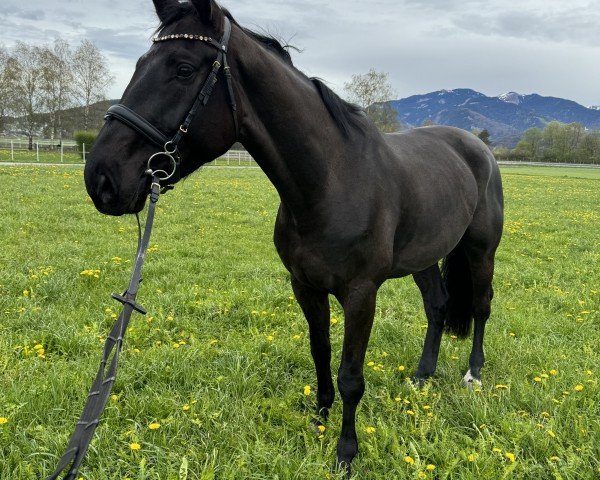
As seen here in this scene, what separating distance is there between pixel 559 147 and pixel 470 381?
10414cm

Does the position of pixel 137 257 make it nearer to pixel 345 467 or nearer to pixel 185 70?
pixel 185 70

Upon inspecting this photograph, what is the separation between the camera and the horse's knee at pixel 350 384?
9.39ft

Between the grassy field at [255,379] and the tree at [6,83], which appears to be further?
the tree at [6,83]

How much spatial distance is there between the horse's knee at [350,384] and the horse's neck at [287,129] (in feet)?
3.62

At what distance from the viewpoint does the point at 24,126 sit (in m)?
44.2

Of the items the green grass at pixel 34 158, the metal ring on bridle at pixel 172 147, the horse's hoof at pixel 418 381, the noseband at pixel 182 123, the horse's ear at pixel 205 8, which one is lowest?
the horse's hoof at pixel 418 381

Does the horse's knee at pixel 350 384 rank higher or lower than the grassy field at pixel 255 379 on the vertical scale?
higher

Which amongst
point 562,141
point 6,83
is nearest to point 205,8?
point 6,83

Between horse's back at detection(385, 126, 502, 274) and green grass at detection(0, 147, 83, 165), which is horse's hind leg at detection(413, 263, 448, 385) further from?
green grass at detection(0, 147, 83, 165)

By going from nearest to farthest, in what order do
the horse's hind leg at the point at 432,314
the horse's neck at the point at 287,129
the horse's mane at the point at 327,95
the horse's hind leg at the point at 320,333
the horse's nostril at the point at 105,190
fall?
the horse's nostril at the point at 105,190
the horse's neck at the point at 287,129
the horse's mane at the point at 327,95
the horse's hind leg at the point at 320,333
the horse's hind leg at the point at 432,314

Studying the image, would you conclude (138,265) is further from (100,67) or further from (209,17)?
(100,67)

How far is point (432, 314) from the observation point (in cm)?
428

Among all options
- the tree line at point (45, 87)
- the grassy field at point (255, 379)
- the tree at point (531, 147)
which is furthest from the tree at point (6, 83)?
the tree at point (531, 147)

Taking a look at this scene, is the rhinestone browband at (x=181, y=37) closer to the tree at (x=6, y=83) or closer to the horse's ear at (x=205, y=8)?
the horse's ear at (x=205, y=8)
